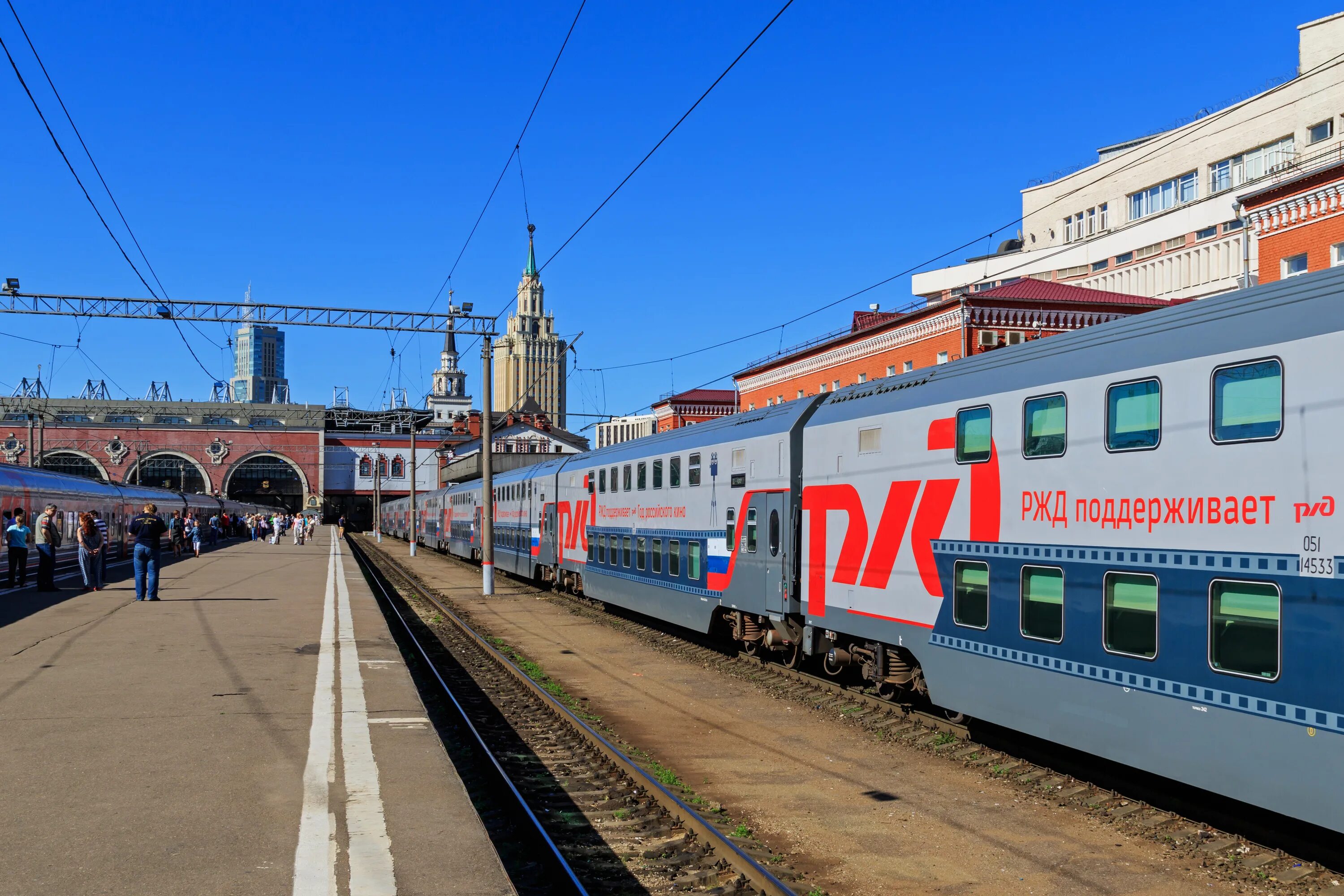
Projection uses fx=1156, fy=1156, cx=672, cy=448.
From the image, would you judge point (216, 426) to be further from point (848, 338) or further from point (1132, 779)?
point (1132, 779)

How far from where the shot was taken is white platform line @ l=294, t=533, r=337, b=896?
19.4ft

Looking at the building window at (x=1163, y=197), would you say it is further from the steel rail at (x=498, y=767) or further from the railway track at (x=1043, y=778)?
the railway track at (x=1043, y=778)

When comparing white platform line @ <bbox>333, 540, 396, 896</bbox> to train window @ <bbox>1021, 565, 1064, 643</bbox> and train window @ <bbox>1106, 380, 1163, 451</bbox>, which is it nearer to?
train window @ <bbox>1021, 565, 1064, 643</bbox>

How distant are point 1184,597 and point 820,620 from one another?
616 centimetres

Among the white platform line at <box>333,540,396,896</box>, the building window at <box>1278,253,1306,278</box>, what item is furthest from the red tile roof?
the white platform line at <box>333,540,396,896</box>

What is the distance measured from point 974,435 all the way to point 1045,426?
100 cm

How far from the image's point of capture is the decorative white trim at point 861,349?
3734 cm

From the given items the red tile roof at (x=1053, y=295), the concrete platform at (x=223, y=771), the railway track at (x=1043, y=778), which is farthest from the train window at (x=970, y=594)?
the red tile roof at (x=1053, y=295)

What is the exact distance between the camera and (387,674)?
13203 millimetres

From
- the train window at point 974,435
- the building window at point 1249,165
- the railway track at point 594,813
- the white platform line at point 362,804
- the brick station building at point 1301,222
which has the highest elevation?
the building window at point 1249,165

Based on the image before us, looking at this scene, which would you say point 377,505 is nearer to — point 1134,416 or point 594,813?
point 594,813

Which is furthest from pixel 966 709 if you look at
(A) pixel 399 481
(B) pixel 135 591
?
(A) pixel 399 481

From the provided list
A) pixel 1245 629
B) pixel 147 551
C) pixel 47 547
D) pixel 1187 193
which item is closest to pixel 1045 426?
pixel 1245 629

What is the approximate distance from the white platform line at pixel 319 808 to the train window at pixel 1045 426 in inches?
240
